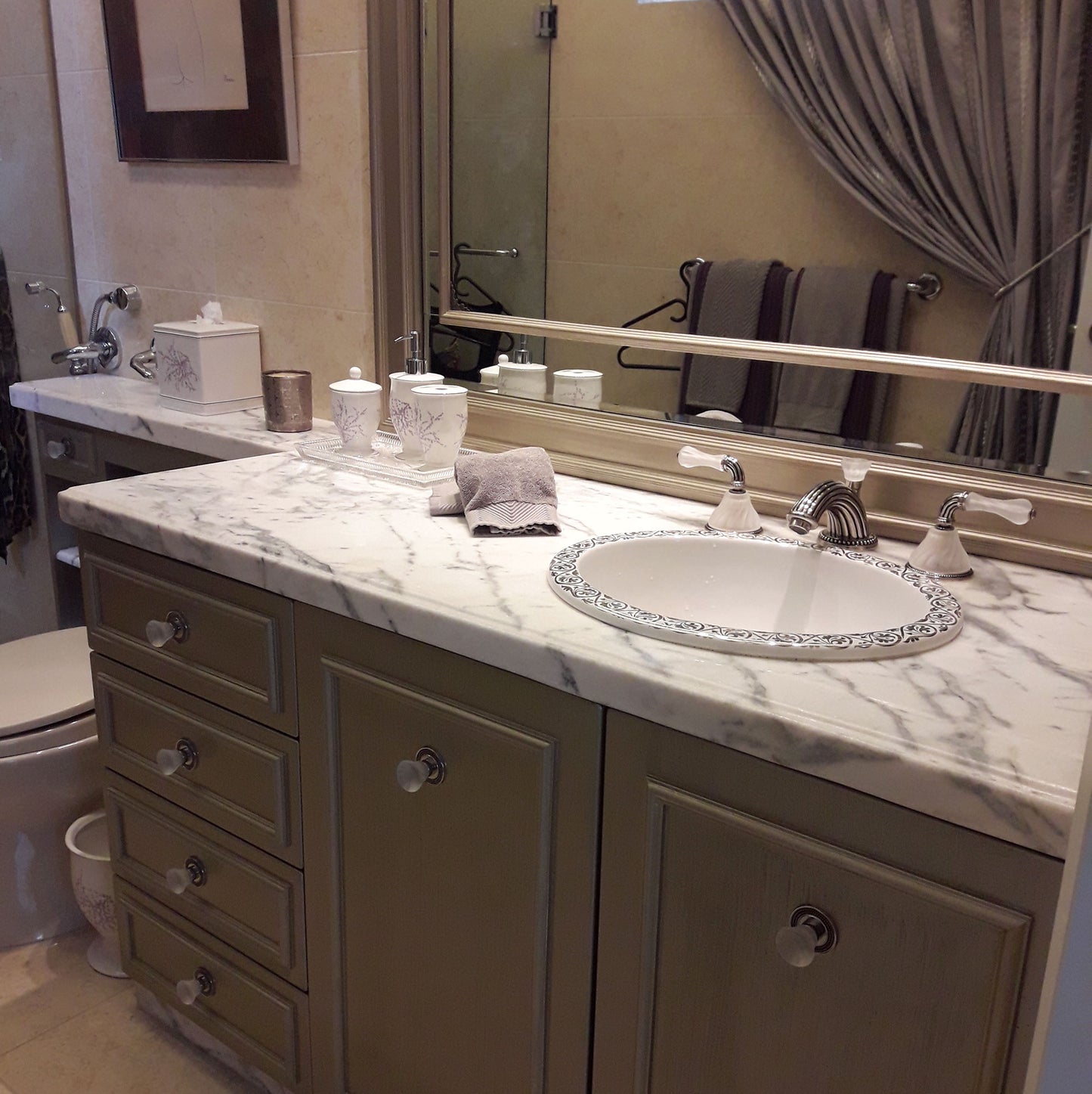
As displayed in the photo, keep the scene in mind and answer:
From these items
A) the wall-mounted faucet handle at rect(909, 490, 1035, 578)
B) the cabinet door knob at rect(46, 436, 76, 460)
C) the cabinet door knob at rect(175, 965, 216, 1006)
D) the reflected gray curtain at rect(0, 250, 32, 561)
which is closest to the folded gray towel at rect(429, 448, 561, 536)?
the wall-mounted faucet handle at rect(909, 490, 1035, 578)

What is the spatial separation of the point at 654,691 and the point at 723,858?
0.15 metres

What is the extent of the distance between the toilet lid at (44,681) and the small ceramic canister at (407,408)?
0.66m

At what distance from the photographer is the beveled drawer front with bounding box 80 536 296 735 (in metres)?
1.21

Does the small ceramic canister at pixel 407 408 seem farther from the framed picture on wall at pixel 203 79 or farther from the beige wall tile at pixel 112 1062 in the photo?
the beige wall tile at pixel 112 1062

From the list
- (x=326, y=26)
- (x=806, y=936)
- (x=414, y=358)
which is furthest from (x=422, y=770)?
(x=326, y=26)

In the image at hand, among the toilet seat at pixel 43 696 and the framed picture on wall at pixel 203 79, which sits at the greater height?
the framed picture on wall at pixel 203 79

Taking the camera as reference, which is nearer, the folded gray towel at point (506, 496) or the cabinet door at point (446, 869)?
the cabinet door at point (446, 869)

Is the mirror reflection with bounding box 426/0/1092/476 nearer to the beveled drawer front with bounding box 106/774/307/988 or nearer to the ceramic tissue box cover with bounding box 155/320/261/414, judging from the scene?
the ceramic tissue box cover with bounding box 155/320/261/414

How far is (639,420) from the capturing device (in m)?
1.48

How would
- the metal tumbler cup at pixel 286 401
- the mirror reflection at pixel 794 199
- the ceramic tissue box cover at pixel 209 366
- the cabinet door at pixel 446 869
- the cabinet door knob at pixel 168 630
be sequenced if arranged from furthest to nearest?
the ceramic tissue box cover at pixel 209 366, the metal tumbler cup at pixel 286 401, the cabinet door knob at pixel 168 630, the mirror reflection at pixel 794 199, the cabinet door at pixel 446 869

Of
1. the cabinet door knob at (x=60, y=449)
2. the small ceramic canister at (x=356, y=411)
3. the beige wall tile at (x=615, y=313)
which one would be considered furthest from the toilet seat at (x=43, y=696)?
the beige wall tile at (x=615, y=313)

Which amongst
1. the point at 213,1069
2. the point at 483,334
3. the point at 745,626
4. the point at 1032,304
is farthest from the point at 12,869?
the point at 1032,304

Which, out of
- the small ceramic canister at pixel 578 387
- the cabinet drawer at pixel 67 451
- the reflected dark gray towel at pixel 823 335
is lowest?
the cabinet drawer at pixel 67 451

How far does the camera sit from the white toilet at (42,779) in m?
1.69
